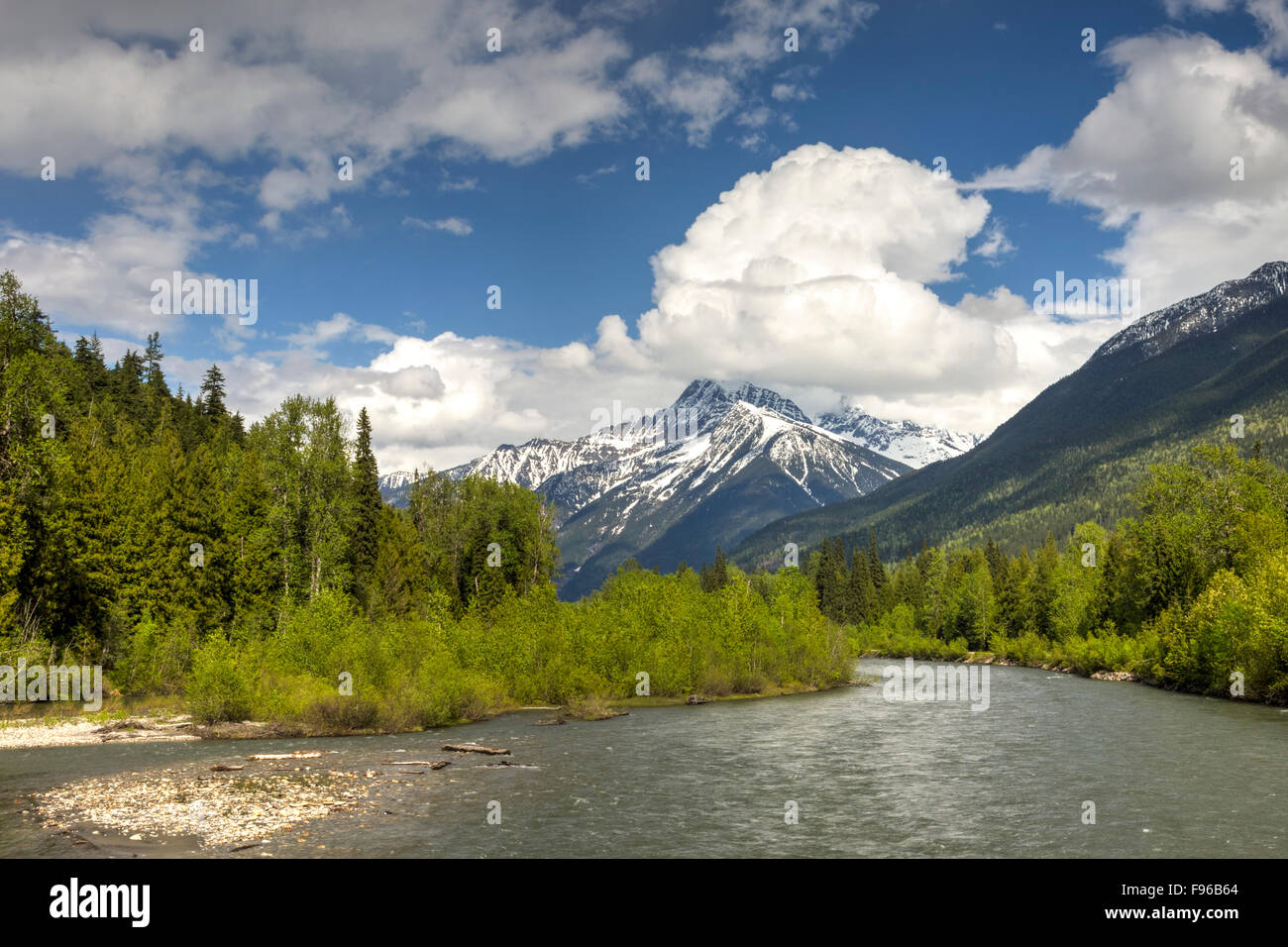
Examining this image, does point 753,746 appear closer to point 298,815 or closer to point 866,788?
point 866,788

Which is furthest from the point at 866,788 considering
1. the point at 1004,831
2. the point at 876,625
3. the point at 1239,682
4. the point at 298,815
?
the point at 876,625

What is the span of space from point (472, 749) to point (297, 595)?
103 ft

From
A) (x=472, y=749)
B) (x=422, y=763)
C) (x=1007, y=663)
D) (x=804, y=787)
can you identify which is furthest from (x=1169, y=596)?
(x=422, y=763)

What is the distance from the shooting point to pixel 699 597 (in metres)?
93.8

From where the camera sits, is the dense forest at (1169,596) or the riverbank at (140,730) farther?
the dense forest at (1169,596)

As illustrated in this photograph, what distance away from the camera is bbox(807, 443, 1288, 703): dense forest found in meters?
68.2

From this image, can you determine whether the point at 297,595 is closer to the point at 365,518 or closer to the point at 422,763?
the point at 365,518

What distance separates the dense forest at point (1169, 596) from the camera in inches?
2687

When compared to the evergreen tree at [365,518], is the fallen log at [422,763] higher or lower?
lower

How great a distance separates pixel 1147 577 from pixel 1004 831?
74285 millimetres

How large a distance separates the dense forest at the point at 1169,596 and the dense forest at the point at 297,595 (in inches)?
1344

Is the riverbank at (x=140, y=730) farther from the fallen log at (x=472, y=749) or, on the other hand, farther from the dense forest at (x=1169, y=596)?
the dense forest at (x=1169, y=596)

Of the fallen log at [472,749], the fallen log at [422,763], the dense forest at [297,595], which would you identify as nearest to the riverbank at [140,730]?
the dense forest at [297,595]
